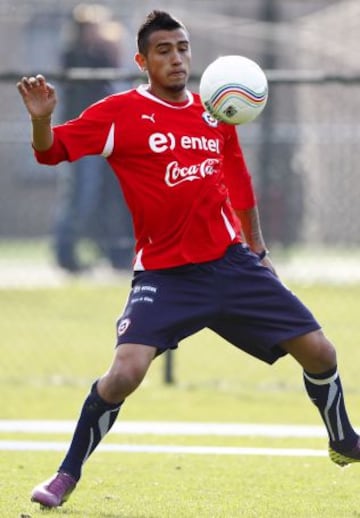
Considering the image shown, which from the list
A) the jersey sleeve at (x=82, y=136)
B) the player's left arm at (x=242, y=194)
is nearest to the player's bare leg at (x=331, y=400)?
the player's left arm at (x=242, y=194)

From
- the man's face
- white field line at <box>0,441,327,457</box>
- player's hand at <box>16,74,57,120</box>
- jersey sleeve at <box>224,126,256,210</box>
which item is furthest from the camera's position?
white field line at <box>0,441,327,457</box>

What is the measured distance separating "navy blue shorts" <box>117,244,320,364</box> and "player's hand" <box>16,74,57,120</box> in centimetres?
81

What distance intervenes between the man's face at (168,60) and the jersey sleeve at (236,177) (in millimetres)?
353

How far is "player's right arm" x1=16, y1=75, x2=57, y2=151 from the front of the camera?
20.3 feet

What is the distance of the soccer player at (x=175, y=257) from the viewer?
250 inches

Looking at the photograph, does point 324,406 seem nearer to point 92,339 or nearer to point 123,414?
point 123,414

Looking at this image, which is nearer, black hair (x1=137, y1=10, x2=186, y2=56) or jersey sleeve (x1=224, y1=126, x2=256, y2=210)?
black hair (x1=137, y1=10, x2=186, y2=56)

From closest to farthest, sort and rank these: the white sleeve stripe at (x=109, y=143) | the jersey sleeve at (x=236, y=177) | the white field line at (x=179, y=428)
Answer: the white sleeve stripe at (x=109, y=143), the jersey sleeve at (x=236, y=177), the white field line at (x=179, y=428)

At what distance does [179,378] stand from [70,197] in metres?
2.92

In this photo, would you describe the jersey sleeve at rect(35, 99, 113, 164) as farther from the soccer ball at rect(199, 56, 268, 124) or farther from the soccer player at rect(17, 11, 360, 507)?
the soccer ball at rect(199, 56, 268, 124)

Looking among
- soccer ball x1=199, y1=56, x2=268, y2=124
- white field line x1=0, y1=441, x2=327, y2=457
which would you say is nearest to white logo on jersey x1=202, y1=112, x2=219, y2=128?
soccer ball x1=199, y1=56, x2=268, y2=124

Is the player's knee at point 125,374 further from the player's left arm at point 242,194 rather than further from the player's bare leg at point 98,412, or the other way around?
the player's left arm at point 242,194

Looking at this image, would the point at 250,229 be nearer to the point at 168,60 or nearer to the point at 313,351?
the point at 313,351

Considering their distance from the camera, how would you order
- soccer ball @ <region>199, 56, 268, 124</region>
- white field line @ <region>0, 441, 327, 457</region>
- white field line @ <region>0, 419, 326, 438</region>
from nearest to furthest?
soccer ball @ <region>199, 56, 268, 124</region> < white field line @ <region>0, 441, 327, 457</region> < white field line @ <region>0, 419, 326, 438</region>
